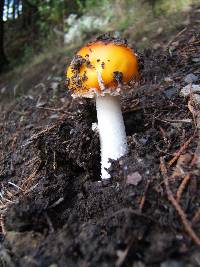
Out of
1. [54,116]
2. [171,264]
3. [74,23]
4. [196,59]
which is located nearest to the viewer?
[171,264]

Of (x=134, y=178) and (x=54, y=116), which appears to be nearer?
(x=134, y=178)

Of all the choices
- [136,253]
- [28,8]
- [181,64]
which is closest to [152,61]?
[181,64]

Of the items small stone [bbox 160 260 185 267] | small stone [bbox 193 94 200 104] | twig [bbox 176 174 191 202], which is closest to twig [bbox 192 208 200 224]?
twig [bbox 176 174 191 202]

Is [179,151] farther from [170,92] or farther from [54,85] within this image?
[54,85]

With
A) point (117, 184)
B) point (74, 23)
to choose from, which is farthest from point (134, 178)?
point (74, 23)

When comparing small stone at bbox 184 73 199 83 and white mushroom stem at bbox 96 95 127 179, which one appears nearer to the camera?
white mushroom stem at bbox 96 95 127 179

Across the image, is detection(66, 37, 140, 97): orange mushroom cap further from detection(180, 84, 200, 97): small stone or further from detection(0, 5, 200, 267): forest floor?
detection(180, 84, 200, 97): small stone

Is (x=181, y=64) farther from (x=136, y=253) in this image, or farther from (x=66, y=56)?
(x=136, y=253)
